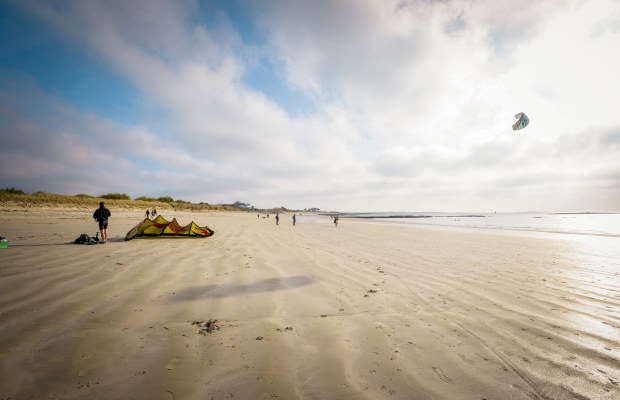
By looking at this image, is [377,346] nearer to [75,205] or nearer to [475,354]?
[475,354]

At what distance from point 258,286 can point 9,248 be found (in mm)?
8484

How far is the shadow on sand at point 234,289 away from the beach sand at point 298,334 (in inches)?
1.4

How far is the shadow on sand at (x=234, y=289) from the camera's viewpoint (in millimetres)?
3797

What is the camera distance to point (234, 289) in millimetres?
4188

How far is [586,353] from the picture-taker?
8.19ft

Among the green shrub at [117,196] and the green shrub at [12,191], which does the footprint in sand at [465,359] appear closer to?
the green shrub at [12,191]

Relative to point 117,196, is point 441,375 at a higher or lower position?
lower

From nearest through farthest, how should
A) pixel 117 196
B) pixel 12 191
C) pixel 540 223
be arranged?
pixel 12 191, pixel 540 223, pixel 117 196

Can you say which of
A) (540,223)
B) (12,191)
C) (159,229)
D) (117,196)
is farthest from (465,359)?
(117,196)

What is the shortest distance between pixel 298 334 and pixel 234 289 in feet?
6.27

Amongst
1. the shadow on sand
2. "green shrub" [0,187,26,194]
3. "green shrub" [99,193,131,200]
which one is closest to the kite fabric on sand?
the shadow on sand

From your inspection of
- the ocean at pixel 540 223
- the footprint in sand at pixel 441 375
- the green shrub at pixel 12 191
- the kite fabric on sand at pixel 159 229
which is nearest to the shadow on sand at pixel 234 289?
the footprint in sand at pixel 441 375

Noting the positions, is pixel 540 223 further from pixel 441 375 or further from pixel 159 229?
pixel 159 229

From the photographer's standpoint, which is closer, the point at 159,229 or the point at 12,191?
the point at 159,229
